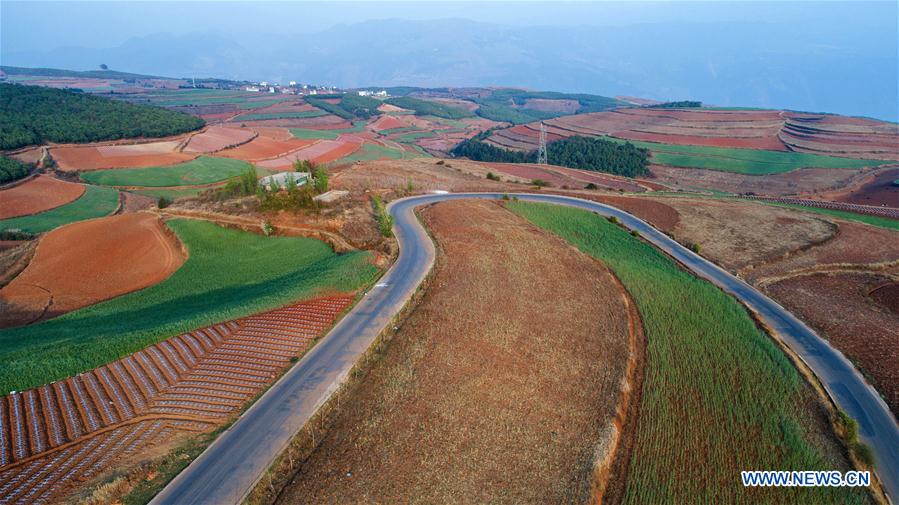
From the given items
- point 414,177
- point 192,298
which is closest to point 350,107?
point 414,177

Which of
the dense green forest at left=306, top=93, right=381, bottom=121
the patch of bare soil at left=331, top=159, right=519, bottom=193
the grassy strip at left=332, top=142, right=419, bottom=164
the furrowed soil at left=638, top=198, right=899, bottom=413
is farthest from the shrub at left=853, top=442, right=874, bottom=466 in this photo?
the dense green forest at left=306, top=93, right=381, bottom=121

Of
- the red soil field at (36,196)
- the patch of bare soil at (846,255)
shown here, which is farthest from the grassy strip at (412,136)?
the patch of bare soil at (846,255)

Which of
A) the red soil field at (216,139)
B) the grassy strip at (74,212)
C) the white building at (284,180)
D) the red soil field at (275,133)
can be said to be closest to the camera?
the white building at (284,180)

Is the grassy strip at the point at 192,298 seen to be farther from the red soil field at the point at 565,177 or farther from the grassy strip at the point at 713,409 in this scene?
the red soil field at the point at 565,177

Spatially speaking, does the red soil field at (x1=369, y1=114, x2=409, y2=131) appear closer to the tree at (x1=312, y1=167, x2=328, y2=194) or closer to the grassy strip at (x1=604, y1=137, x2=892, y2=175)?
the grassy strip at (x1=604, y1=137, x2=892, y2=175)

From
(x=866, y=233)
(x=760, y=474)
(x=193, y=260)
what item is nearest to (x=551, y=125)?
(x=866, y=233)

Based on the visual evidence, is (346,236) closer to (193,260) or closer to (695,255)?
(193,260)
